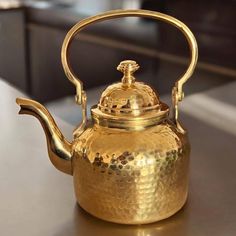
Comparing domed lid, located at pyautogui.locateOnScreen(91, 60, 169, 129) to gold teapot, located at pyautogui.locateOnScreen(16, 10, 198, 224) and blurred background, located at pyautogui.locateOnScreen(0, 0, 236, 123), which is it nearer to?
gold teapot, located at pyautogui.locateOnScreen(16, 10, 198, 224)

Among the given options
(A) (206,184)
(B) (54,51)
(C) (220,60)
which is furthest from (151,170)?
(B) (54,51)

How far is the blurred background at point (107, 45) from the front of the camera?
7.82 ft

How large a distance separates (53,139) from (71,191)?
0.31 ft

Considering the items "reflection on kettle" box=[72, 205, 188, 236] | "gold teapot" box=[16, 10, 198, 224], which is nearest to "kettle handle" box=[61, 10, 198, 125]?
"gold teapot" box=[16, 10, 198, 224]

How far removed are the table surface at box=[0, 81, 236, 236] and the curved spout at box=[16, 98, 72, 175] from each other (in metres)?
0.06

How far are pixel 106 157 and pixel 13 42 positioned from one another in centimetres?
268

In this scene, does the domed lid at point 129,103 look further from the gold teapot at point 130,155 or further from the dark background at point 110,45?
the dark background at point 110,45

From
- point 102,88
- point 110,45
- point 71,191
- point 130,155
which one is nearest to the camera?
point 130,155

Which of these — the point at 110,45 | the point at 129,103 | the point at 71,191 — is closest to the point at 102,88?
the point at 110,45

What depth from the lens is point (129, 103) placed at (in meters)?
0.59

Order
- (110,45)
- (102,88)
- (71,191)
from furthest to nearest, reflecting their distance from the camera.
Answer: (110,45) < (102,88) < (71,191)

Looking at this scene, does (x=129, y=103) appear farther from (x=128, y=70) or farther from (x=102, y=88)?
(x=102, y=88)

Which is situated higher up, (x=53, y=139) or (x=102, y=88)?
(x=53, y=139)

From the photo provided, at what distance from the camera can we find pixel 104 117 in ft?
1.96
